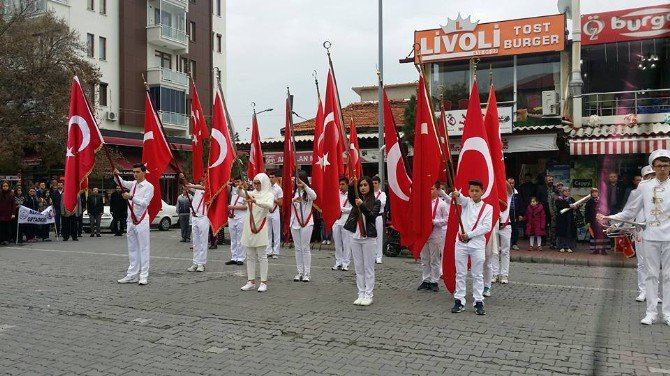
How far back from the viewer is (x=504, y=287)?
10.1m

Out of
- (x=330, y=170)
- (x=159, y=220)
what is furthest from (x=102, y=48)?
(x=330, y=170)

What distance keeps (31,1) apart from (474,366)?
26510mm

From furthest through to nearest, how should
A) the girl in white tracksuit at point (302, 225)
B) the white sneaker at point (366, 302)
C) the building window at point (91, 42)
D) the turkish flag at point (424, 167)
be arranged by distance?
the building window at point (91, 42) → the girl in white tracksuit at point (302, 225) → the turkish flag at point (424, 167) → the white sneaker at point (366, 302)

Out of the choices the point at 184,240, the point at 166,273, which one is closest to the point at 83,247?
the point at 184,240

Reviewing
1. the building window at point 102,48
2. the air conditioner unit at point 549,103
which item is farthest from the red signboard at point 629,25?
the building window at point 102,48

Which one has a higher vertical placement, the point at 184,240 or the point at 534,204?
the point at 534,204

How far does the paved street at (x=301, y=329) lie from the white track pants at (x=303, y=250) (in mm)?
354

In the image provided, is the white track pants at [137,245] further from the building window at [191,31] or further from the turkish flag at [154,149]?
the building window at [191,31]

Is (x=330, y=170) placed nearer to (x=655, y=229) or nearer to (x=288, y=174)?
(x=288, y=174)

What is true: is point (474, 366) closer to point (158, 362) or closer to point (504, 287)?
point (158, 362)

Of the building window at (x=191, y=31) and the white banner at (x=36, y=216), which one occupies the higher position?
the building window at (x=191, y=31)

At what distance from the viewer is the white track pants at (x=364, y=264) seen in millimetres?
8469

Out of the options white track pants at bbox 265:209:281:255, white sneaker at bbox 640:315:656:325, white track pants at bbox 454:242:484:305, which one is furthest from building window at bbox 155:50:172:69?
white sneaker at bbox 640:315:656:325

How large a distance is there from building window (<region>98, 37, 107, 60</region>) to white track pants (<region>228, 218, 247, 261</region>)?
27.9m
